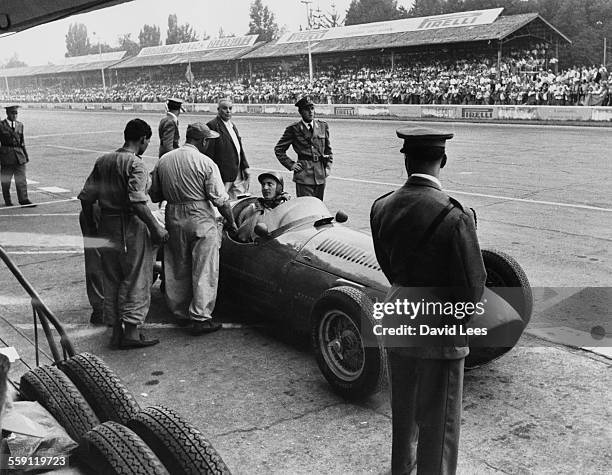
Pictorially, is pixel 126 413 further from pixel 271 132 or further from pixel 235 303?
pixel 271 132

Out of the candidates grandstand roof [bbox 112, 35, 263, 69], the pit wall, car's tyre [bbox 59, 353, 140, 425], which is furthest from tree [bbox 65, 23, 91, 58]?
car's tyre [bbox 59, 353, 140, 425]

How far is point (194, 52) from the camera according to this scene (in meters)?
56.0

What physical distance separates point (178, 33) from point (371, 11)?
2079 cm

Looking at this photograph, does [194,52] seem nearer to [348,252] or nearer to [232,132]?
[232,132]

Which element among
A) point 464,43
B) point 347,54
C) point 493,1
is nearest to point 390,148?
point 464,43

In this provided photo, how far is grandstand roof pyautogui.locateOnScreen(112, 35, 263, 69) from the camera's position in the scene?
168 feet

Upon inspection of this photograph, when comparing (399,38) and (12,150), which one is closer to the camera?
(12,150)

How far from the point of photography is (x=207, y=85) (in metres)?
54.5

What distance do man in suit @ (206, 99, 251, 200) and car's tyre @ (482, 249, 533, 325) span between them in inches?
177

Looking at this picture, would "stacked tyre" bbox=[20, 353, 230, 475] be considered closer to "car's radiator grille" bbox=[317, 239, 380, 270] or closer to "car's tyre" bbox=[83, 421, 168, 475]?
"car's tyre" bbox=[83, 421, 168, 475]

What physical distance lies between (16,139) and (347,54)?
38353 mm

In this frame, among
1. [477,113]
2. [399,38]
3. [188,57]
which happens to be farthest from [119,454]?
[188,57]

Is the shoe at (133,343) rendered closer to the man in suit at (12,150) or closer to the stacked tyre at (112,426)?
the stacked tyre at (112,426)

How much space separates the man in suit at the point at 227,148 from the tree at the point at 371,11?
61328 mm
